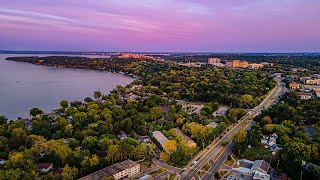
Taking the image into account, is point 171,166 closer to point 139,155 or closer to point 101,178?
point 139,155

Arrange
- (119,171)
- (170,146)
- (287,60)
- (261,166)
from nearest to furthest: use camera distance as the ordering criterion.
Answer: (119,171), (261,166), (170,146), (287,60)

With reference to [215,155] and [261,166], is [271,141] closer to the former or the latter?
[215,155]

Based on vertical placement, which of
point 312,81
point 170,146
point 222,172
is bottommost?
point 222,172

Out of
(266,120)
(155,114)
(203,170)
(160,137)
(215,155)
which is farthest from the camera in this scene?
(155,114)

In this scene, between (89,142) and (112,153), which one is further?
(89,142)

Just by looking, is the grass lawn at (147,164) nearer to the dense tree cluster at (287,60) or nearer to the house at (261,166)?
the house at (261,166)

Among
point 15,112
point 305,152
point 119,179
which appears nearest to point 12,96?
point 15,112

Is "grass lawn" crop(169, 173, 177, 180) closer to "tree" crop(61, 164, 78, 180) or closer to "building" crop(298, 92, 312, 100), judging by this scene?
"tree" crop(61, 164, 78, 180)

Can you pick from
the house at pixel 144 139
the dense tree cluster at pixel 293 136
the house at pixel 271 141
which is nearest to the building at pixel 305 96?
the dense tree cluster at pixel 293 136

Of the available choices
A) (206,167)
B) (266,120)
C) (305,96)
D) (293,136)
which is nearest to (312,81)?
(305,96)
